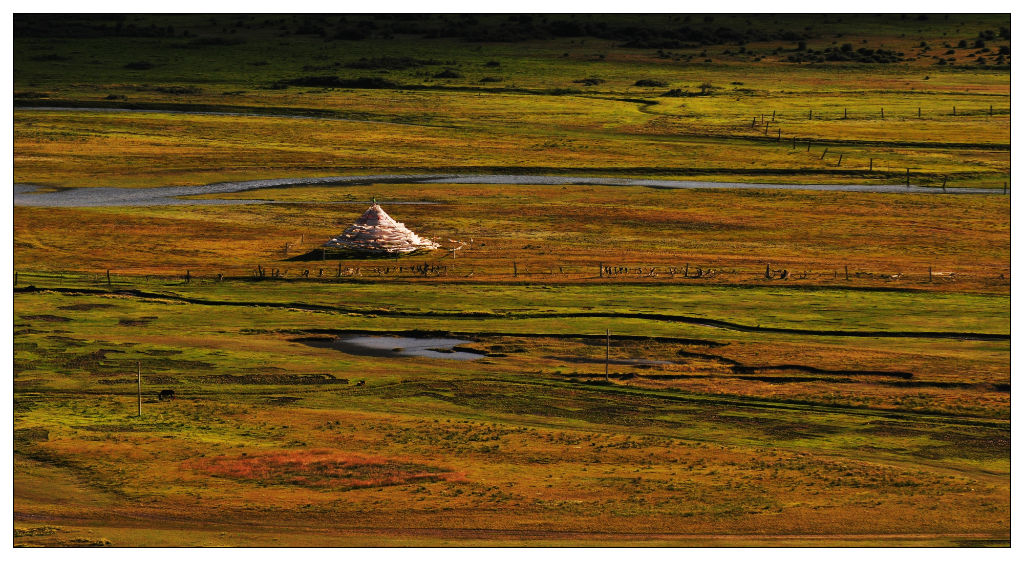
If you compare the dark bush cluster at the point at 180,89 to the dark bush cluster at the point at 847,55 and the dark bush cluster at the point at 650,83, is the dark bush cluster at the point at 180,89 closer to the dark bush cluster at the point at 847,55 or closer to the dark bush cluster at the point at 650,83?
the dark bush cluster at the point at 650,83

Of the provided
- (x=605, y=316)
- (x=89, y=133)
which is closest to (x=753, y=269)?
(x=605, y=316)

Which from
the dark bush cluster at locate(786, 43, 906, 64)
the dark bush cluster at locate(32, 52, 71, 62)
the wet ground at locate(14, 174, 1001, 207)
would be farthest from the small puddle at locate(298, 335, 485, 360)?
the dark bush cluster at locate(786, 43, 906, 64)

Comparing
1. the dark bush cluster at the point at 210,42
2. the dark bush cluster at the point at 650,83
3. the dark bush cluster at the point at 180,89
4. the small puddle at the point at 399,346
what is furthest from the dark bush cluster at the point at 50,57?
the small puddle at the point at 399,346

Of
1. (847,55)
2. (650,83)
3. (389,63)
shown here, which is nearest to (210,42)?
(389,63)

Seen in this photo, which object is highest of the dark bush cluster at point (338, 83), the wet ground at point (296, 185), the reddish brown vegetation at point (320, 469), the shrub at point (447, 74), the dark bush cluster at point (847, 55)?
the dark bush cluster at point (847, 55)

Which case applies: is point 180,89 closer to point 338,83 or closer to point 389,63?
point 338,83
